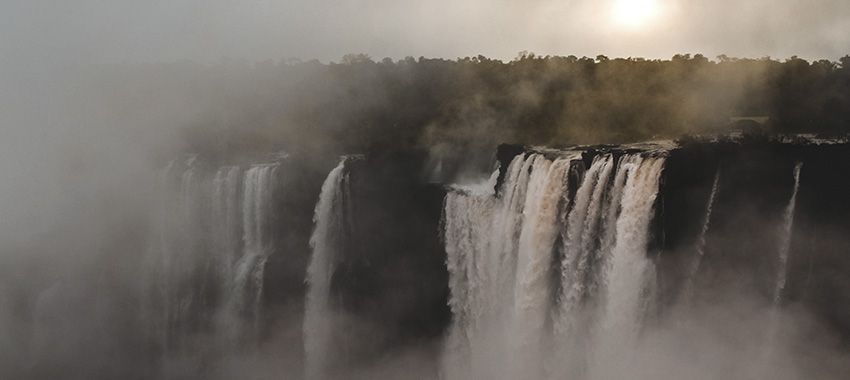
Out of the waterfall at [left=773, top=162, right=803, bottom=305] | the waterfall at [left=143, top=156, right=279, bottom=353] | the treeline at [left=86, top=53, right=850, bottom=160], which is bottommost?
the waterfall at [left=143, top=156, right=279, bottom=353]

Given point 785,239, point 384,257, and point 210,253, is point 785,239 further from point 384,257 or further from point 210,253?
point 210,253

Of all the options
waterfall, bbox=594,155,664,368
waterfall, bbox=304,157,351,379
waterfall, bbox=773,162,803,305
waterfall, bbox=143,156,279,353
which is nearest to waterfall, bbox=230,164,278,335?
waterfall, bbox=143,156,279,353

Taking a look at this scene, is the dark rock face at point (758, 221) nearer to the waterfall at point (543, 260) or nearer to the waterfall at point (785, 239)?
the waterfall at point (785, 239)

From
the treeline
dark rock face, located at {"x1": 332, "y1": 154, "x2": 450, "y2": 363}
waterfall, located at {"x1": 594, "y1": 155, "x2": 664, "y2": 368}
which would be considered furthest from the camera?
the treeline

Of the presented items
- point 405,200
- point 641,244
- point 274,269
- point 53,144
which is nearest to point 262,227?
point 274,269

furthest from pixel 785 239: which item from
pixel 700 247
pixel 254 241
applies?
pixel 254 241

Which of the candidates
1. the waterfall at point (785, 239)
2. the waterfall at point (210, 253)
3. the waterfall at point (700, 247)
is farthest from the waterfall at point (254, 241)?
the waterfall at point (785, 239)

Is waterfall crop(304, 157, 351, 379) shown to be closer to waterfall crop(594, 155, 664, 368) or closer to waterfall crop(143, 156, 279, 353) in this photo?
waterfall crop(143, 156, 279, 353)
